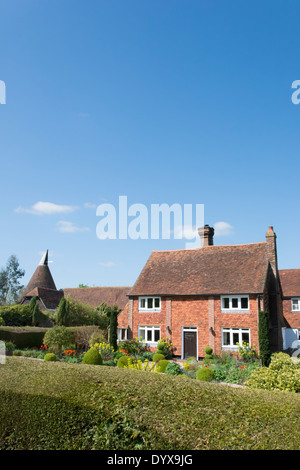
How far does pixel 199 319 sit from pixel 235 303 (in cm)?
308

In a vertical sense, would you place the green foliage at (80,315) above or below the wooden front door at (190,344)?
above

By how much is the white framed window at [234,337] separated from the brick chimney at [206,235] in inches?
368

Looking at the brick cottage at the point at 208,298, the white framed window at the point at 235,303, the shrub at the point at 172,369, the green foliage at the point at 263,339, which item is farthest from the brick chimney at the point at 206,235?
the shrub at the point at 172,369

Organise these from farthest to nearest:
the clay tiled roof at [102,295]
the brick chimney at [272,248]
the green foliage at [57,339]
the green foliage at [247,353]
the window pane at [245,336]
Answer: the clay tiled roof at [102,295] → the brick chimney at [272,248] → the window pane at [245,336] → the green foliage at [247,353] → the green foliage at [57,339]

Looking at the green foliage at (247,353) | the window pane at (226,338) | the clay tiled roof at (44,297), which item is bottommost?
the green foliage at (247,353)

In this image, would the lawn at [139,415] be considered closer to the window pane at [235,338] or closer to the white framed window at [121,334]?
the window pane at [235,338]

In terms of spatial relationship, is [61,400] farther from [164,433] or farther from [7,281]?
[7,281]

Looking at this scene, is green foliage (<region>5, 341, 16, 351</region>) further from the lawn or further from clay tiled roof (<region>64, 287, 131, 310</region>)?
clay tiled roof (<region>64, 287, 131, 310</region>)

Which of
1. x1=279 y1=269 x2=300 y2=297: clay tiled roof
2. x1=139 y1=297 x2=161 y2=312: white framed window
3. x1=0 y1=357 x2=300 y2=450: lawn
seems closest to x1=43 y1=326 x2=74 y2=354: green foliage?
x1=139 y1=297 x2=161 y2=312: white framed window

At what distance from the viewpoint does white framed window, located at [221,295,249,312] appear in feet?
87.0

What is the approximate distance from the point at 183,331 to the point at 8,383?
2146 cm

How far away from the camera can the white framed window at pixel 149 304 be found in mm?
30094

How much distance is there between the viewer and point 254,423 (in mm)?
5598
